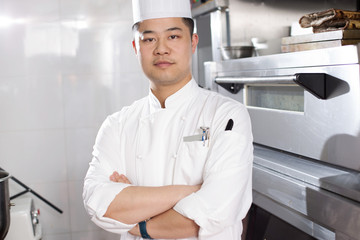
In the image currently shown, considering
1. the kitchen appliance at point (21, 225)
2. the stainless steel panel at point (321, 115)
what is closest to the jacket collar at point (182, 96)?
the stainless steel panel at point (321, 115)

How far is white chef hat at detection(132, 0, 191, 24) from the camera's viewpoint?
135 centimetres

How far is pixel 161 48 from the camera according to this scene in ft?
4.26

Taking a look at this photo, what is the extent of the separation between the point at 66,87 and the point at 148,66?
168cm

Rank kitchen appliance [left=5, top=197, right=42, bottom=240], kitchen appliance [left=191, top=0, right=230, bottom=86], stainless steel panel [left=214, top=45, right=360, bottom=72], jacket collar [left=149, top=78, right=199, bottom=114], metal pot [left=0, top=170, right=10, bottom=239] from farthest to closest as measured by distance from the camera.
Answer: kitchen appliance [left=5, top=197, right=42, bottom=240], kitchen appliance [left=191, top=0, right=230, bottom=86], metal pot [left=0, top=170, right=10, bottom=239], jacket collar [left=149, top=78, right=199, bottom=114], stainless steel panel [left=214, top=45, right=360, bottom=72]

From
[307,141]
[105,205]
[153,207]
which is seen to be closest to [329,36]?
[307,141]

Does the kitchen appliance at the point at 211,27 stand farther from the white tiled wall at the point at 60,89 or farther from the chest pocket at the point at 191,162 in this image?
the chest pocket at the point at 191,162

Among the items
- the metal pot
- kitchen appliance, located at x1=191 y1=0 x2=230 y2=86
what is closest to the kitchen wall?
kitchen appliance, located at x1=191 y1=0 x2=230 y2=86

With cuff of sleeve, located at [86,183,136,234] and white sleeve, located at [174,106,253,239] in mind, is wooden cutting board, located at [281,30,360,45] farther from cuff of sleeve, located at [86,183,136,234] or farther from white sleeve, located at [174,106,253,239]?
cuff of sleeve, located at [86,183,136,234]

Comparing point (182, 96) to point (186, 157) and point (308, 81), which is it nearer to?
point (186, 157)

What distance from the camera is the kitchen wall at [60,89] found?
2.80 metres

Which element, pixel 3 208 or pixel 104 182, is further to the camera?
pixel 3 208

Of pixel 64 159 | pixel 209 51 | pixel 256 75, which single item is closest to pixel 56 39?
pixel 64 159

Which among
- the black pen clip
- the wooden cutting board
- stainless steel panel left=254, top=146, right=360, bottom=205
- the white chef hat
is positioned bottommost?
stainless steel panel left=254, top=146, right=360, bottom=205

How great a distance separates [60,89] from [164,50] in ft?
5.74
